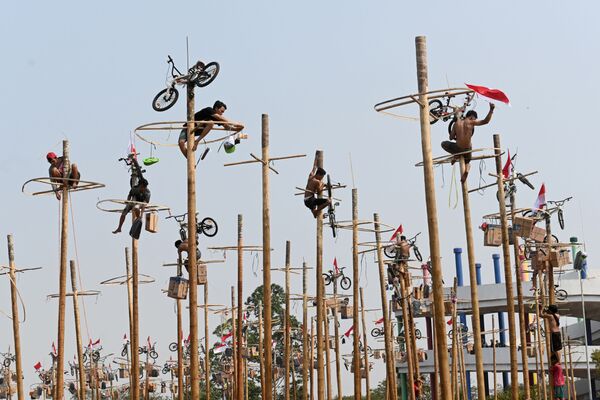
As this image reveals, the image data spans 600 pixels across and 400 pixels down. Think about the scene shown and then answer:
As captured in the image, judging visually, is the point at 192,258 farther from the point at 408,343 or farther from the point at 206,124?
the point at 408,343

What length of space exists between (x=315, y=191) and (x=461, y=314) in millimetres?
38256

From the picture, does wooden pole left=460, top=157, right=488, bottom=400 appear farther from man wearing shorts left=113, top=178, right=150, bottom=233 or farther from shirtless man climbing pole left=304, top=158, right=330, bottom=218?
man wearing shorts left=113, top=178, right=150, bottom=233

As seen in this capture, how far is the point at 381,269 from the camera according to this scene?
25953 mm

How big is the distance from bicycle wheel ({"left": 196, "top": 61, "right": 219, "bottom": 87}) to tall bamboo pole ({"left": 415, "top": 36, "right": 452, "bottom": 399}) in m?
3.22

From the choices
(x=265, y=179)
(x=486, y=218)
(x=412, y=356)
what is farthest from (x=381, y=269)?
(x=265, y=179)

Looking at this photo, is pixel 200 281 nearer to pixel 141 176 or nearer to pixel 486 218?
pixel 141 176

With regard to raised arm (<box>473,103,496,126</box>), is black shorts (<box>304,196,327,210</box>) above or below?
below

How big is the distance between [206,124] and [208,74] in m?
0.96

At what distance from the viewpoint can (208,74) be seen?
1530cm

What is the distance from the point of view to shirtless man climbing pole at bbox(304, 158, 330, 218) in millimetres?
21031

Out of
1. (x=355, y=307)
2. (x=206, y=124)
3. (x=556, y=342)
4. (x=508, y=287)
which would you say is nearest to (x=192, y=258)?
(x=206, y=124)

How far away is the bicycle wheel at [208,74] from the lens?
1525cm

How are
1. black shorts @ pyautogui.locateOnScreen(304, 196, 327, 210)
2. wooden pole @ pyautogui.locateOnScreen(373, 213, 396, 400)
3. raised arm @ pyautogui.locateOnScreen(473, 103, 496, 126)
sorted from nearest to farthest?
1. raised arm @ pyautogui.locateOnScreen(473, 103, 496, 126)
2. black shorts @ pyautogui.locateOnScreen(304, 196, 327, 210)
3. wooden pole @ pyautogui.locateOnScreen(373, 213, 396, 400)

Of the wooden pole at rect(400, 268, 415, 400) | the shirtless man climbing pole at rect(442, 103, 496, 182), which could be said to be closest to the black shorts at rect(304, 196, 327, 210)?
the shirtless man climbing pole at rect(442, 103, 496, 182)
